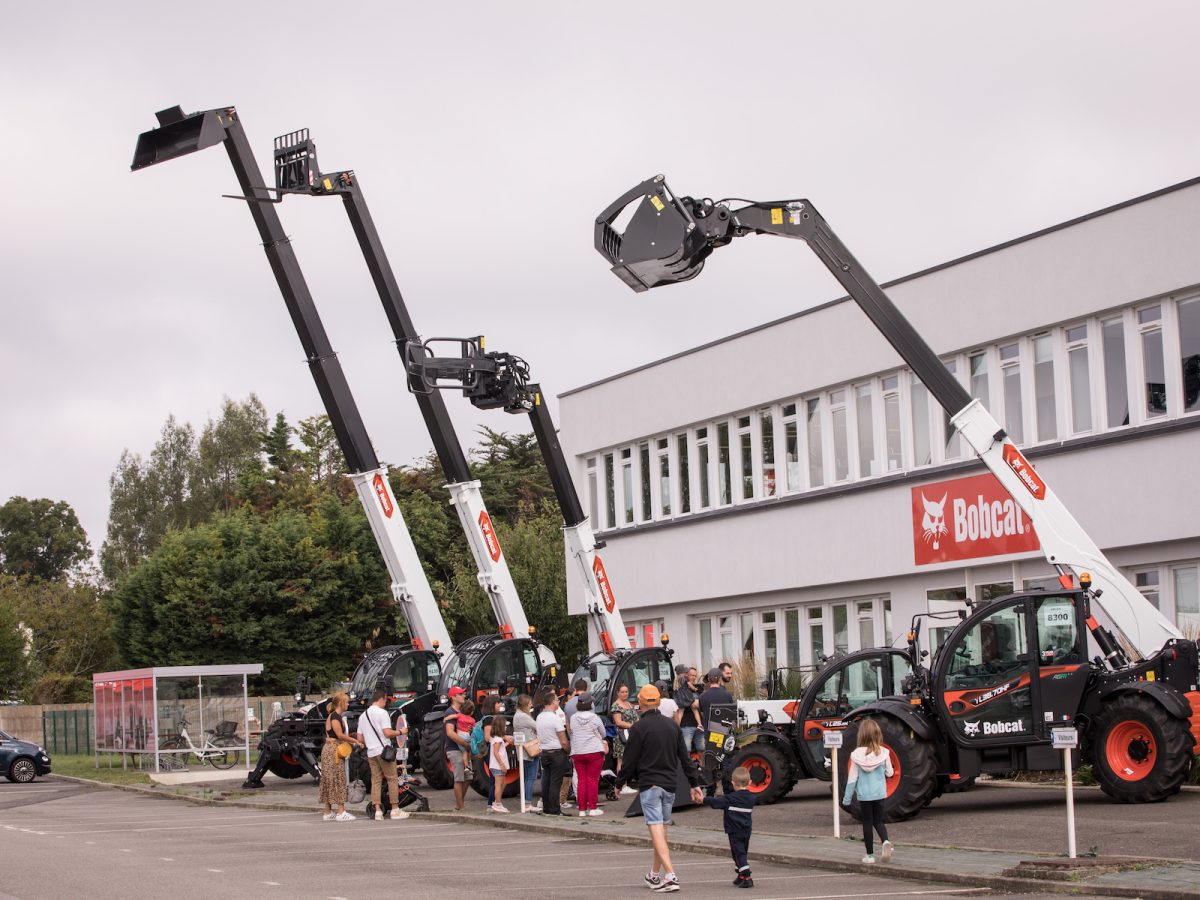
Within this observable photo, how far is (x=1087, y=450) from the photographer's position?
2550 centimetres

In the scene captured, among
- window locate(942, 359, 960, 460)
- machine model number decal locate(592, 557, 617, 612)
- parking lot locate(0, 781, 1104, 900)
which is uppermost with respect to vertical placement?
window locate(942, 359, 960, 460)

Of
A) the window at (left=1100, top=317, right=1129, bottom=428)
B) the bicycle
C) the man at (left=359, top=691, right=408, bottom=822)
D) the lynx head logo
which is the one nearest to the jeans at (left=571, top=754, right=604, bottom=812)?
the man at (left=359, top=691, right=408, bottom=822)

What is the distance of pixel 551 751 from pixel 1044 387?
11.5m

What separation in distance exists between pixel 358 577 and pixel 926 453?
98.9 feet

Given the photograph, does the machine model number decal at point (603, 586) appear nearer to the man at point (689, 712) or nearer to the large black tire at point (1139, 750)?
the man at point (689, 712)

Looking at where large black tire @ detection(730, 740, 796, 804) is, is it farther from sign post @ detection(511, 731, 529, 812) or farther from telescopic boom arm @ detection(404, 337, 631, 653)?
telescopic boom arm @ detection(404, 337, 631, 653)

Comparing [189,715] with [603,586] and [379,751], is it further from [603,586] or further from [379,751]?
[379,751]

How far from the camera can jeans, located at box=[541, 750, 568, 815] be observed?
2020cm

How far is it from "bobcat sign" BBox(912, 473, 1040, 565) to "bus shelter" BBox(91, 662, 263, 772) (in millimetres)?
14347

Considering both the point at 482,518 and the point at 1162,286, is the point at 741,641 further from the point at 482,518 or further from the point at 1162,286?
the point at 1162,286

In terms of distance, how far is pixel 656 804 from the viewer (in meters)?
13.5

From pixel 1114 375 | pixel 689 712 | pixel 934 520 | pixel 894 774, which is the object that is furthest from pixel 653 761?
pixel 934 520

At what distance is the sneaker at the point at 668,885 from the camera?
12883mm

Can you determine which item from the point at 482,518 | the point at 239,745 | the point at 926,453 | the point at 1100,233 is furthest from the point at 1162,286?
the point at 239,745
